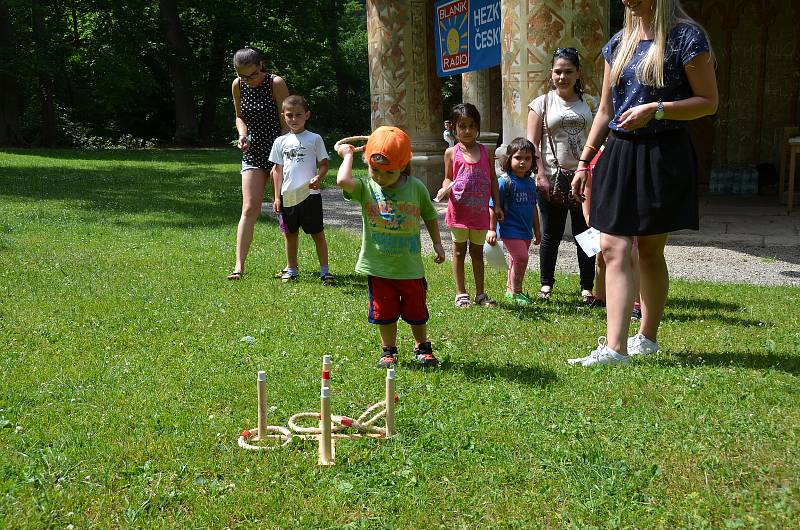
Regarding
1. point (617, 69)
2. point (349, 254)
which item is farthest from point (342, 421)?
point (349, 254)

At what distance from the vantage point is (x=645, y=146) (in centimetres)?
467

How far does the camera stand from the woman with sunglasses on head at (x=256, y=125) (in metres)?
7.64

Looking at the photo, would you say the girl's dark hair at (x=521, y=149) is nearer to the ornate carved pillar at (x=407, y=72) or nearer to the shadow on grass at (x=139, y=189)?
the shadow on grass at (x=139, y=189)

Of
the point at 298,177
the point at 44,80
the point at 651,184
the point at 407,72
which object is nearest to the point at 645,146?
the point at 651,184

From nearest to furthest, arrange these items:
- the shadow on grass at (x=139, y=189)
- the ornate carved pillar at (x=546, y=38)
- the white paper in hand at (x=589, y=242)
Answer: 1. the white paper in hand at (x=589, y=242)
2. the ornate carved pillar at (x=546, y=38)
3. the shadow on grass at (x=139, y=189)

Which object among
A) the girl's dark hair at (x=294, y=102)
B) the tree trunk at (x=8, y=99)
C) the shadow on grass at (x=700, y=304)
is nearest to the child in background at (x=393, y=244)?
the girl's dark hair at (x=294, y=102)

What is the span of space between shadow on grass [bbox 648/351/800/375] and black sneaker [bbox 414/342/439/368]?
1.26m

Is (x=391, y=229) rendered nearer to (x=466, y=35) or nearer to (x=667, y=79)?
(x=667, y=79)

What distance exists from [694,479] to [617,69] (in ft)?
7.52

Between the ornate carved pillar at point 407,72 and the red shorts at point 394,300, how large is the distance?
9099mm

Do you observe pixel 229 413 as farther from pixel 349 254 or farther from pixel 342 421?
pixel 349 254

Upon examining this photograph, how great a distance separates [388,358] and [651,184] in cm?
178

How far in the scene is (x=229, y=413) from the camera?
4277 millimetres

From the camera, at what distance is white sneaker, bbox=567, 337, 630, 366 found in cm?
488
